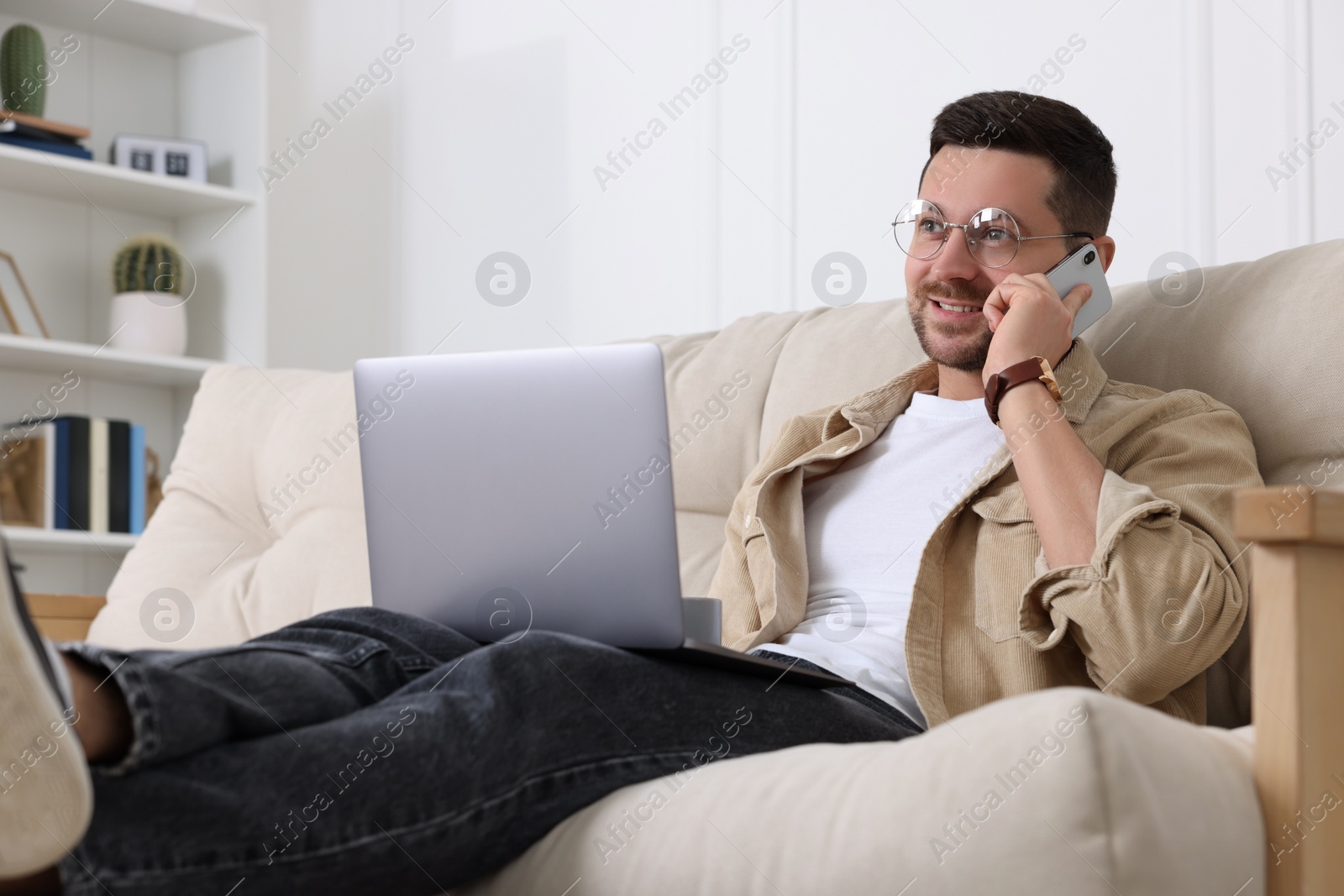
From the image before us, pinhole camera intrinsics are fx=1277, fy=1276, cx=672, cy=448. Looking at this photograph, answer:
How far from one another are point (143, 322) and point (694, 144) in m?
1.45

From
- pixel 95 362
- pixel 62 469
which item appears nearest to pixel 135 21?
pixel 95 362

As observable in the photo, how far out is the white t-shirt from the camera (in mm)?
1320

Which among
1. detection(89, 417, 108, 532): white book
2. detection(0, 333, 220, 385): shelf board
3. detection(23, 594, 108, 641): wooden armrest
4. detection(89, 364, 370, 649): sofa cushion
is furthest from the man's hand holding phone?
detection(89, 417, 108, 532): white book

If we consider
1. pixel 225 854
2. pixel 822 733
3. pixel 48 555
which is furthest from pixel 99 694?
pixel 48 555

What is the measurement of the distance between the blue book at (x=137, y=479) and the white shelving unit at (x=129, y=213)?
0.23ft

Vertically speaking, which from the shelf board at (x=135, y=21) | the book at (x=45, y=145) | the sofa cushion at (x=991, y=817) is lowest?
the sofa cushion at (x=991, y=817)

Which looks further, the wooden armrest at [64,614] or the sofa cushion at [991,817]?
the wooden armrest at [64,614]

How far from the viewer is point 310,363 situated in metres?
3.43

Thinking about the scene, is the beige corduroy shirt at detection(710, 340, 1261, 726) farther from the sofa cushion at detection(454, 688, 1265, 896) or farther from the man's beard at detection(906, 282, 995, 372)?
the sofa cushion at detection(454, 688, 1265, 896)

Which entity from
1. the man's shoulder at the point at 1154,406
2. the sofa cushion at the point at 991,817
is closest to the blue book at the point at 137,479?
the man's shoulder at the point at 1154,406

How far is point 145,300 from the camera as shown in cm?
312

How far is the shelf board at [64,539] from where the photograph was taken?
9.48ft

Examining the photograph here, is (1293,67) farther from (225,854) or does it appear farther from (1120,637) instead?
(225,854)

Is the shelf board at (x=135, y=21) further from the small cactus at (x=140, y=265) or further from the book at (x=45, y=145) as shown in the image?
the small cactus at (x=140, y=265)
